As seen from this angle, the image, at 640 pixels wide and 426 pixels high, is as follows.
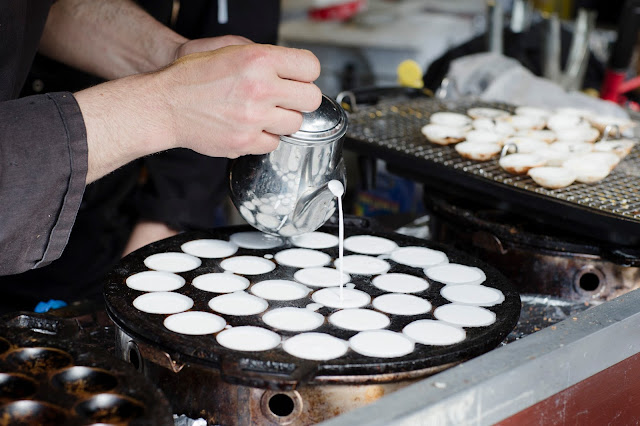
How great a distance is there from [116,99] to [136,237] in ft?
4.87

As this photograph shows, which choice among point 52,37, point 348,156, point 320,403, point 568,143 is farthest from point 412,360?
point 348,156

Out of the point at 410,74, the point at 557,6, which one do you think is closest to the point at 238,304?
the point at 410,74

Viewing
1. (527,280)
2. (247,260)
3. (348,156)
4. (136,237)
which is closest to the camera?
(247,260)

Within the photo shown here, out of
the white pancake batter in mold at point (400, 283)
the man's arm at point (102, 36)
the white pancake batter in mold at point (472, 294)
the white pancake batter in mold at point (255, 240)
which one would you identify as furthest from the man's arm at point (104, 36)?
the white pancake batter in mold at point (472, 294)

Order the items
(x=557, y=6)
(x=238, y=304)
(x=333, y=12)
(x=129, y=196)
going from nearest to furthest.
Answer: (x=238, y=304) < (x=129, y=196) < (x=333, y=12) < (x=557, y=6)

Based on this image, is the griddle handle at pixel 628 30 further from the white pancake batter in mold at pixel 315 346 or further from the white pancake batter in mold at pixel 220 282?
the white pancake batter in mold at pixel 315 346

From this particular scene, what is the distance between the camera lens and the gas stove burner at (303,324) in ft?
3.92

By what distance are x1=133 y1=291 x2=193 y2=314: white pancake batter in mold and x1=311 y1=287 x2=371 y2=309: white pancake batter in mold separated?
248 mm

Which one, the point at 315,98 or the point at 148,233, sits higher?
the point at 315,98

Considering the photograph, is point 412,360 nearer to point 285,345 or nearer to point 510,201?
point 285,345

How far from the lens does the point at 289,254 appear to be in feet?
5.58

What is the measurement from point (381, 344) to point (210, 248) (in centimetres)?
56

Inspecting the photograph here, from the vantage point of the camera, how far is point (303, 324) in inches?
54.0

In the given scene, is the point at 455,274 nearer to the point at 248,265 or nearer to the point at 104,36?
the point at 248,265
